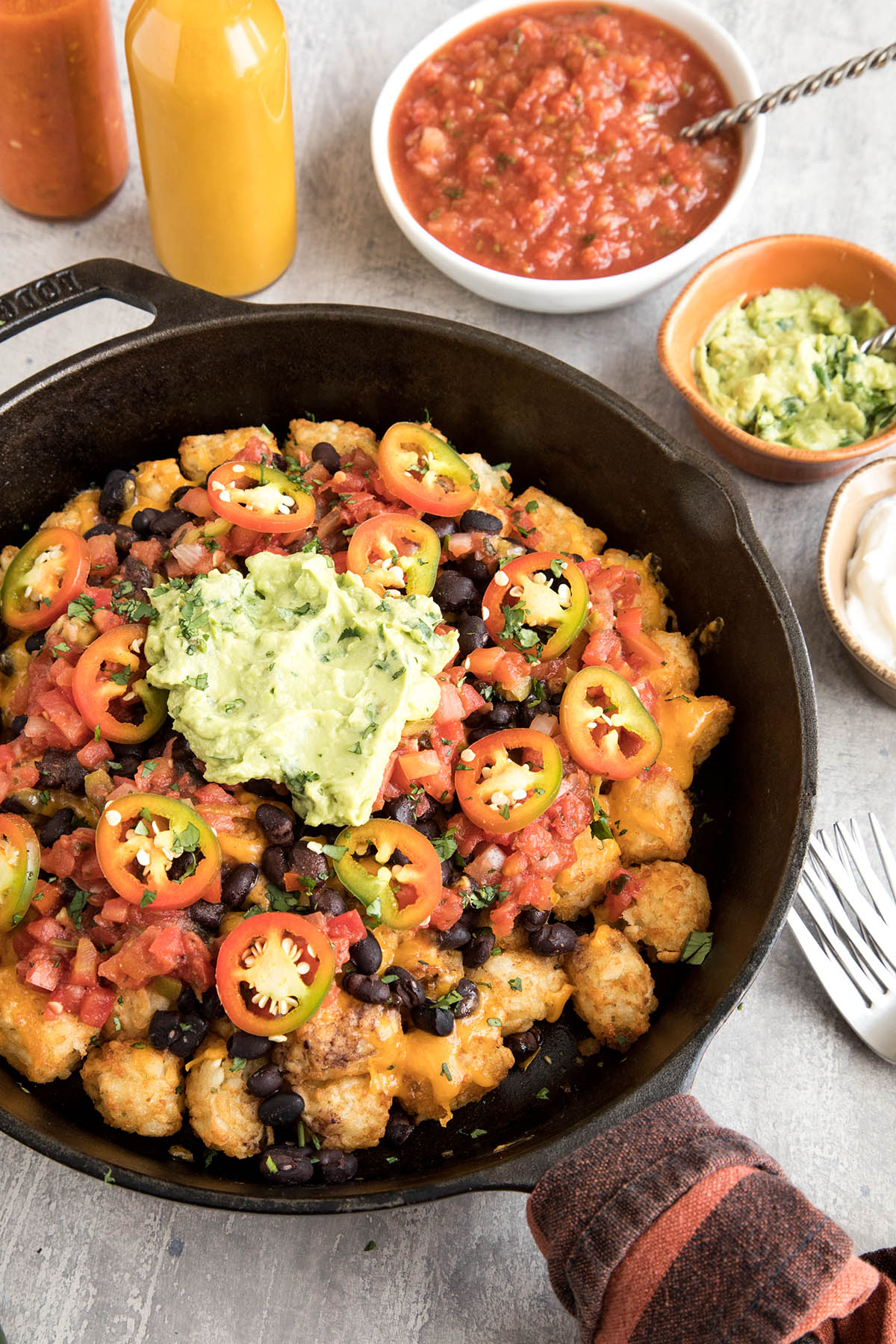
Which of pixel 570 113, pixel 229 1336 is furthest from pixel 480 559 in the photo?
pixel 229 1336

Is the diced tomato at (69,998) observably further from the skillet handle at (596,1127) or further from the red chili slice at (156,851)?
the skillet handle at (596,1127)

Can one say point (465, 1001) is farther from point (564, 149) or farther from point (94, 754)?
point (564, 149)

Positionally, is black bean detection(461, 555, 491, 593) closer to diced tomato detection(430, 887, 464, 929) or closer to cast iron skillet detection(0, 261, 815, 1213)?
cast iron skillet detection(0, 261, 815, 1213)

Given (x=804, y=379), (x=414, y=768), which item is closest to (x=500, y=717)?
(x=414, y=768)

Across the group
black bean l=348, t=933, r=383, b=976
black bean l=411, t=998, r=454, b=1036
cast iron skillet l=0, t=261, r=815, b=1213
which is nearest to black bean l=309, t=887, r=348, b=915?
black bean l=348, t=933, r=383, b=976

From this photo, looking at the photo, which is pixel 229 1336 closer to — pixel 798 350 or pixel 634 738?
pixel 634 738

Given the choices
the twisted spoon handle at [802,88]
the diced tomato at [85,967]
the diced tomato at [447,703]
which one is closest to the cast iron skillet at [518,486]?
the diced tomato at [85,967]
